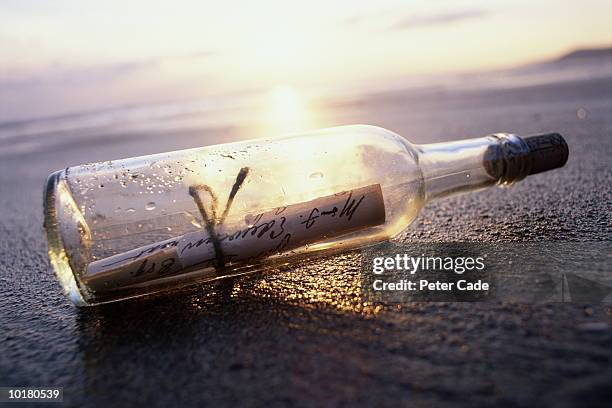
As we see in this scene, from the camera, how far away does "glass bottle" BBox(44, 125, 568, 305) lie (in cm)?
90

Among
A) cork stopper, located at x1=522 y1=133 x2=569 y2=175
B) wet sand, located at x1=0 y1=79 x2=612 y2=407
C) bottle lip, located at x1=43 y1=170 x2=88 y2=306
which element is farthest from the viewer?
cork stopper, located at x1=522 y1=133 x2=569 y2=175

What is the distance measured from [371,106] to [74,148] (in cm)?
318

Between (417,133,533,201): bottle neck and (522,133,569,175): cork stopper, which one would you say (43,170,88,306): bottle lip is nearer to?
(417,133,533,201): bottle neck

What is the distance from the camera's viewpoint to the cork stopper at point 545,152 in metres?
1.13

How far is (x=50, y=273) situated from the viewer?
116cm

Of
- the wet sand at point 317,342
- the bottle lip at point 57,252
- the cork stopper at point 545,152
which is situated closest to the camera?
the wet sand at point 317,342

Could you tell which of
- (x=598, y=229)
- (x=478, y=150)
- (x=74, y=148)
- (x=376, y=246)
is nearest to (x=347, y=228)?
(x=376, y=246)

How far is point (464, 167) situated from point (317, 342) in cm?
66

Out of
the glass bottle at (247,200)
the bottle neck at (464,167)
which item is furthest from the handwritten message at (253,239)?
the bottle neck at (464,167)

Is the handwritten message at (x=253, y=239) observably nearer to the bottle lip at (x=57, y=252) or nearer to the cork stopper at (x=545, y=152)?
the bottle lip at (x=57, y=252)

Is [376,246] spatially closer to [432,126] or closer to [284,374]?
[284,374]

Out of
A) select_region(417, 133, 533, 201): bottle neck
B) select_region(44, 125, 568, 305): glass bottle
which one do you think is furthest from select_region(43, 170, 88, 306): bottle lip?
select_region(417, 133, 533, 201): bottle neck

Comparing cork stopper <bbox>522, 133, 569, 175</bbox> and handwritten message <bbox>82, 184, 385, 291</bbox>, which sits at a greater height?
cork stopper <bbox>522, 133, 569, 175</bbox>

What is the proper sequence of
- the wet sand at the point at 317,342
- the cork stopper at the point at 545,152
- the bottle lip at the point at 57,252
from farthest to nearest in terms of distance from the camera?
the cork stopper at the point at 545,152 → the bottle lip at the point at 57,252 → the wet sand at the point at 317,342
